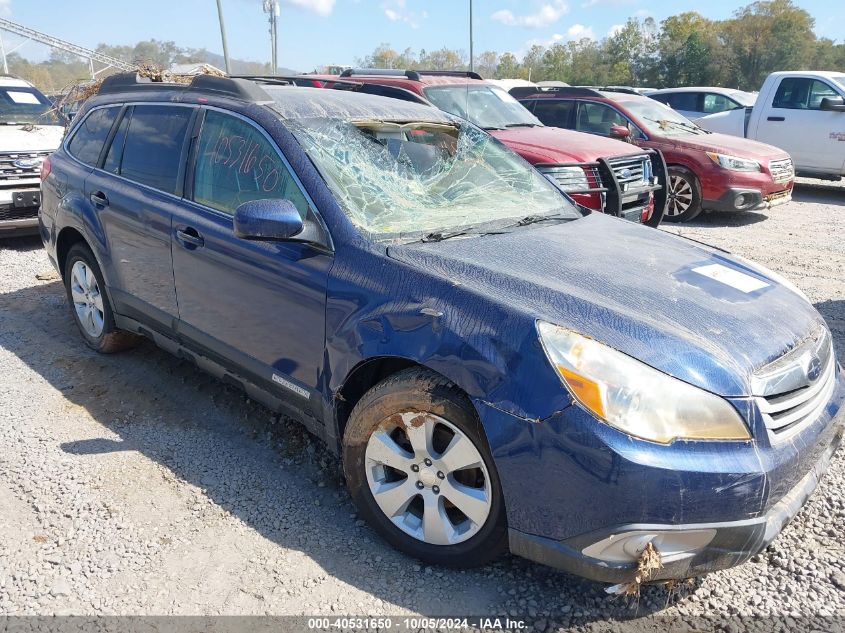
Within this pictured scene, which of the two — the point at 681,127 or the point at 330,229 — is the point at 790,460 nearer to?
the point at 330,229

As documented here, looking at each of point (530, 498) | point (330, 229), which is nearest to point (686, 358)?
point (530, 498)

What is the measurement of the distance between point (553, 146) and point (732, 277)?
14.6ft

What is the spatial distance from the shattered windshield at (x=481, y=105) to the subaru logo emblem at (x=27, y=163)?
4400 mm

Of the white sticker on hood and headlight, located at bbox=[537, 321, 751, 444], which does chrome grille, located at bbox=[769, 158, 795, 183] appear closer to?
the white sticker on hood

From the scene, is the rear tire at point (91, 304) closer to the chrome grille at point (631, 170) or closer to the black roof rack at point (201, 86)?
the black roof rack at point (201, 86)

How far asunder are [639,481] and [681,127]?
891cm

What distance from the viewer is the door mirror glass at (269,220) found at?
8.78 feet

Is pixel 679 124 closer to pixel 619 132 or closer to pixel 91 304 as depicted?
pixel 619 132

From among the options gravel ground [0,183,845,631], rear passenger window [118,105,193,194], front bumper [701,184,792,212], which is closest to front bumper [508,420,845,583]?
gravel ground [0,183,845,631]

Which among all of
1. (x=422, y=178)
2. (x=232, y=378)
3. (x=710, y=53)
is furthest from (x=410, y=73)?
(x=710, y=53)

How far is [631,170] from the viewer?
283 inches

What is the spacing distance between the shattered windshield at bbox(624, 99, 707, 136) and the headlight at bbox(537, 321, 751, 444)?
8.10 metres

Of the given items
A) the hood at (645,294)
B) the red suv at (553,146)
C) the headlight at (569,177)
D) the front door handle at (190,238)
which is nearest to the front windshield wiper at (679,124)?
the red suv at (553,146)

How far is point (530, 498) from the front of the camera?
2.17m
